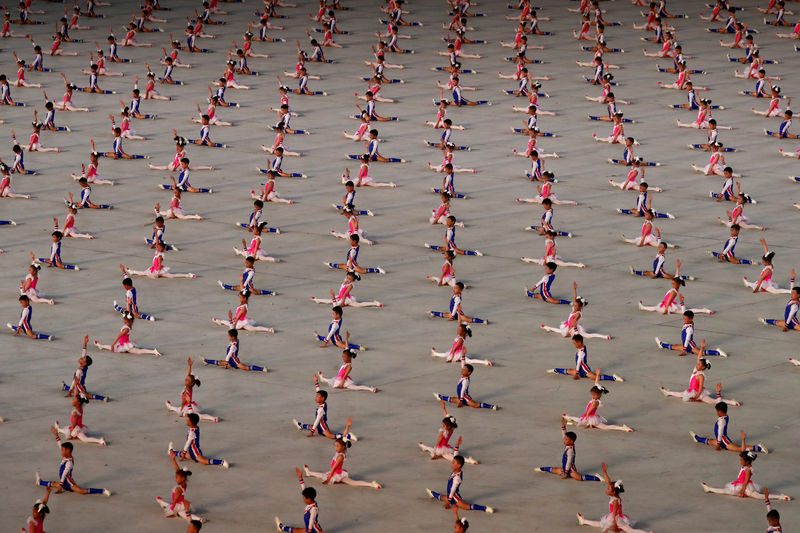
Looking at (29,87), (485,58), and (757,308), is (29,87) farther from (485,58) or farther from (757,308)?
(757,308)

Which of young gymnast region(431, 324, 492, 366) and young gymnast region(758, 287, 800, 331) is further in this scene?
young gymnast region(758, 287, 800, 331)

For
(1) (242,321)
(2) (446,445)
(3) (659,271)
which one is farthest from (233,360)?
(3) (659,271)

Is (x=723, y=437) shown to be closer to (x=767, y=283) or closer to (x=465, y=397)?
(x=465, y=397)

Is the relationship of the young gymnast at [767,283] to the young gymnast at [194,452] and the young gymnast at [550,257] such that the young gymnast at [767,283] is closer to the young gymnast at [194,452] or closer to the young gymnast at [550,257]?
the young gymnast at [550,257]

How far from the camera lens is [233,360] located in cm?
2656

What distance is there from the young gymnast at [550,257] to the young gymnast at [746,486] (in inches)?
424

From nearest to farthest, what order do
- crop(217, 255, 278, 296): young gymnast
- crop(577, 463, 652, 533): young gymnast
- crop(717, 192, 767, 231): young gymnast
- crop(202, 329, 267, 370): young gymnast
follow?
crop(577, 463, 652, 533): young gymnast → crop(202, 329, 267, 370): young gymnast → crop(217, 255, 278, 296): young gymnast → crop(717, 192, 767, 231): young gymnast

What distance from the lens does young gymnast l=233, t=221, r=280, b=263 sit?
3231cm

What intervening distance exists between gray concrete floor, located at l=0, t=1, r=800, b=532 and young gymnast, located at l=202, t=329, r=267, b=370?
246 millimetres

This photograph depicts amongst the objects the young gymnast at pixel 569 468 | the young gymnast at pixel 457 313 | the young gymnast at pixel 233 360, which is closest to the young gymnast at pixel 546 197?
the young gymnast at pixel 457 313

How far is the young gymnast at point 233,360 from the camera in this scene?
26406mm

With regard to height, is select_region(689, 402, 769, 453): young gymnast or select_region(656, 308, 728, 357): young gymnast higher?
select_region(656, 308, 728, 357): young gymnast

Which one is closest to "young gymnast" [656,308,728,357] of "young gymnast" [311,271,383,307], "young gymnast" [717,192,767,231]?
"young gymnast" [311,271,383,307]

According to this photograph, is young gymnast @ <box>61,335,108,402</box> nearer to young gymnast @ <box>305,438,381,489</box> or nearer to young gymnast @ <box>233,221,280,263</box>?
young gymnast @ <box>305,438,381,489</box>
